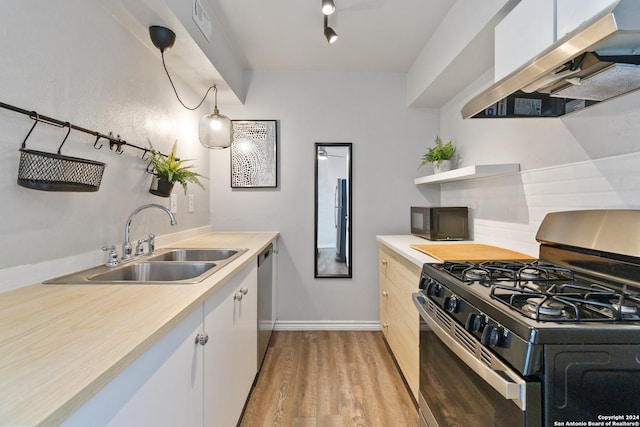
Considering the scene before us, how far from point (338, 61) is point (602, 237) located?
7.69 ft

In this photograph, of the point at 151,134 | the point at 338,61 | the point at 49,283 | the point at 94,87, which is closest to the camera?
the point at 49,283

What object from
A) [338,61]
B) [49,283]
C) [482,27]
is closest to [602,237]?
[482,27]

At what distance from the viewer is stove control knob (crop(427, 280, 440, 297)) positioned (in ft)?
4.33

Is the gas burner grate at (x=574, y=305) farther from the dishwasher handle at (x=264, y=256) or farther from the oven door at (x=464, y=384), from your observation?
the dishwasher handle at (x=264, y=256)

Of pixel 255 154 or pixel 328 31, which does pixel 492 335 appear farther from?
pixel 255 154

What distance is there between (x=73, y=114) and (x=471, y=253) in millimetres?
2013

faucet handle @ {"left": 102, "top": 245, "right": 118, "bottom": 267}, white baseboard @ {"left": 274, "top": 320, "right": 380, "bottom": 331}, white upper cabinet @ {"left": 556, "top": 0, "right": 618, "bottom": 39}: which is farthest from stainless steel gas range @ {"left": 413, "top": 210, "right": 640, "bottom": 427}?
white baseboard @ {"left": 274, "top": 320, "right": 380, "bottom": 331}

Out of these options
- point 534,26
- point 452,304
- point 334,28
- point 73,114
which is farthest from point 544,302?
point 334,28

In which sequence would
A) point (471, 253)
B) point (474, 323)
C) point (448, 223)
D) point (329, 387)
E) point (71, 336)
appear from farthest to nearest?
point (448, 223)
point (329, 387)
point (471, 253)
point (474, 323)
point (71, 336)

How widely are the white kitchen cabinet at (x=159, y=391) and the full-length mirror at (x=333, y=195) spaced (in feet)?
6.69

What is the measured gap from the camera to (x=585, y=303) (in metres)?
0.87

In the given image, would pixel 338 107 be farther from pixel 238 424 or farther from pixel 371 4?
pixel 238 424

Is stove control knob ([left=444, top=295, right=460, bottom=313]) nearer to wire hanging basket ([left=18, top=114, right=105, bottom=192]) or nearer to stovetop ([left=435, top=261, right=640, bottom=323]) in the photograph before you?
stovetop ([left=435, top=261, right=640, bottom=323])

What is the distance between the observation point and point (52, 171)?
1110 millimetres
